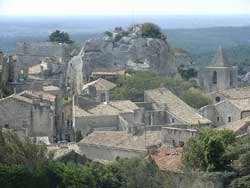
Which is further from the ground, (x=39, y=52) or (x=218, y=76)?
(x=39, y=52)

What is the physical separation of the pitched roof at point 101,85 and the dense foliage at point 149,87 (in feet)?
0.90

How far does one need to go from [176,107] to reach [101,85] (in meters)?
4.19

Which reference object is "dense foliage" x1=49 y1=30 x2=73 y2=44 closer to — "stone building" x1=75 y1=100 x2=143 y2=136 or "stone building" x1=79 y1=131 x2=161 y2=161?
"stone building" x1=75 y1=100 x2=143 y2=136

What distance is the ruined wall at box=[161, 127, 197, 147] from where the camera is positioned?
23.3 metres

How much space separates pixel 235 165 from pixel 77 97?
1056 cm

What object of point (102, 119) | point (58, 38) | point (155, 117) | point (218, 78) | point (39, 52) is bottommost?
point (218, 78)

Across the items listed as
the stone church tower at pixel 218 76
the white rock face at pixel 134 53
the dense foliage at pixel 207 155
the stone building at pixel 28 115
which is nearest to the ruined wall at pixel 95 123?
the stone building at pixel 28 115

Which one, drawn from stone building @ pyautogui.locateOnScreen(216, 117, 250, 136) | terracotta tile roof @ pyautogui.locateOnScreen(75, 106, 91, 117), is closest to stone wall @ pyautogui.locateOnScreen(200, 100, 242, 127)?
stone building @ pyautogui.locateOnScreen(216, 117, 250, 136)

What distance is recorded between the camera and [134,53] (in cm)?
4128

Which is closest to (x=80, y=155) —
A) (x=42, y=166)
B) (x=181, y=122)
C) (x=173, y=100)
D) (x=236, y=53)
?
(x=42, y=166)

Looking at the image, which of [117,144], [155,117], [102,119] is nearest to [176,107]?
[155,117]

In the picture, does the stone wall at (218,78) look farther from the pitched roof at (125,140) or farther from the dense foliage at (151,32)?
the pitched roof at (125,140)

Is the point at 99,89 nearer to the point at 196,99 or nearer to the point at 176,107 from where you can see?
the point at 176,107

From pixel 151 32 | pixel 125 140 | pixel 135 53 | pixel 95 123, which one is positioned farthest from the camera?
pixel 151 32
